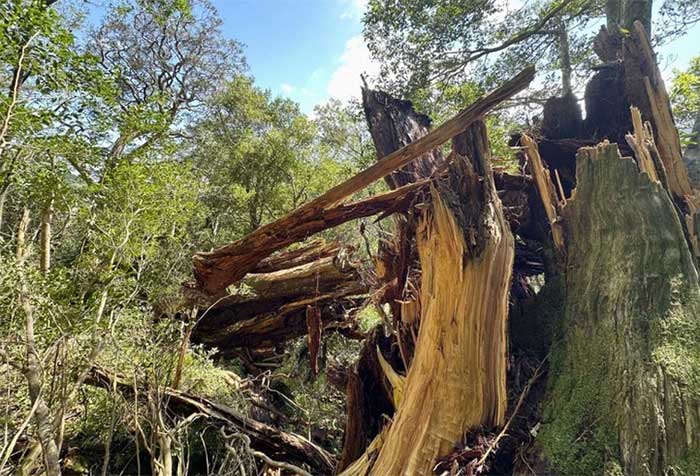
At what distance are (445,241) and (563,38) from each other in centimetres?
593

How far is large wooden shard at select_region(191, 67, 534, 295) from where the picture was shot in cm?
244

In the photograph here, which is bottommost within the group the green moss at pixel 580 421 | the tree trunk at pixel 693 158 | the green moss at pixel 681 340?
the green moss at pixel 580 421

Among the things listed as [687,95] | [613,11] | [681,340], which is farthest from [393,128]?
[687,95]

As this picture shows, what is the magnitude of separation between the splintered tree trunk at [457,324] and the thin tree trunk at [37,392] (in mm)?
2175

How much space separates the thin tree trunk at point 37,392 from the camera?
2.68m

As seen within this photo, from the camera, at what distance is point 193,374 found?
4.32m

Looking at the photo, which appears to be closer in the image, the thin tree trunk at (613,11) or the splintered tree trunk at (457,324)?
the splintered tree trunk at (457,324)

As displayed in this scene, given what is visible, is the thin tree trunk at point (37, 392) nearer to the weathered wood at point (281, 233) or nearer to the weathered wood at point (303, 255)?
the weathered wood at point (281, 233)

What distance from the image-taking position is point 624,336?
2.02 metres

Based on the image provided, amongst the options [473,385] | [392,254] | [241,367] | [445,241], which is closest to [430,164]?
[392,254]

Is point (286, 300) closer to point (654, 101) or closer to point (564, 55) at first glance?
point (654, 101)

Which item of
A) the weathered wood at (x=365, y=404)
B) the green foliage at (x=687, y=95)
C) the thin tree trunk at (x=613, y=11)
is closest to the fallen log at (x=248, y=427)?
the weathered wood at (x=365, y=404)

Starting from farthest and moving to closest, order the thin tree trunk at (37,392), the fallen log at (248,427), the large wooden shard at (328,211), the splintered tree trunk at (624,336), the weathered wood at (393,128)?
the fallen log at (248,427) → the weathered wood at (393,128) → the thin tree trunk at (37,392) → the large wooden shard at (328,211) → the splintered tree trunk at (624,336)

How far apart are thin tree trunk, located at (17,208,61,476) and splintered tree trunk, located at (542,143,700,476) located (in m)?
3.28
